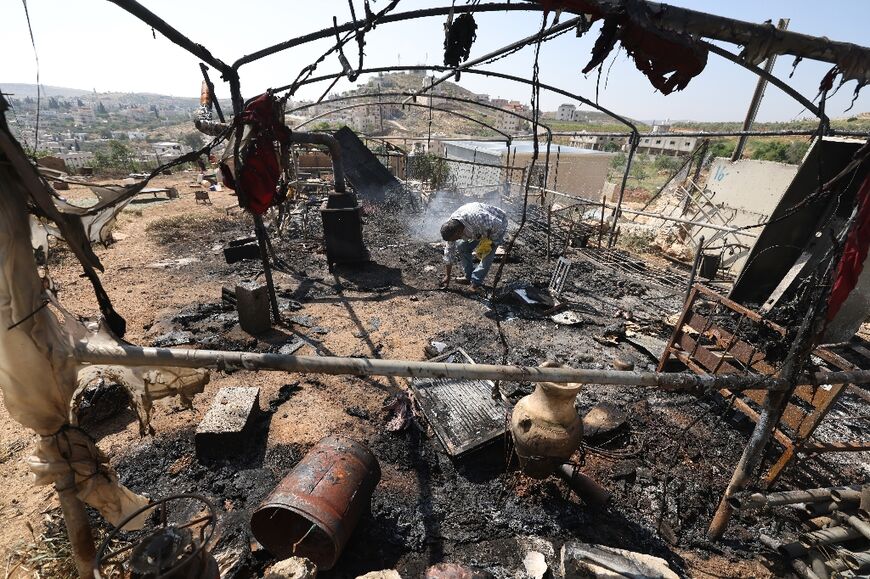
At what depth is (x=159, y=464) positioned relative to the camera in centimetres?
446

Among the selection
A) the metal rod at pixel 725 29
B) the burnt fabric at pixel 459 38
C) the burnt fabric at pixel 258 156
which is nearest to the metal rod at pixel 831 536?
the metal rod at pixel 725 29

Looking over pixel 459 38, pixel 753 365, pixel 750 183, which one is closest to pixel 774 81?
pixel 459 38

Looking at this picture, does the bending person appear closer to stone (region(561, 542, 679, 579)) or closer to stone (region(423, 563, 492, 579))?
stone (region(561, 542, 679, 579))

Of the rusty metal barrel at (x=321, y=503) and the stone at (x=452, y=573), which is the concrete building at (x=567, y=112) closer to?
the rusty metal barrel at (x=321, y=503)

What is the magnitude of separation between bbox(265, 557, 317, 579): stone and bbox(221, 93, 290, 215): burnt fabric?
14.6 ft

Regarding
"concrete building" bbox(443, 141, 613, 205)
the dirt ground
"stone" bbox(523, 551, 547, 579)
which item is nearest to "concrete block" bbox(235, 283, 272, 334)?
the dirt ground

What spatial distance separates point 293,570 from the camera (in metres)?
3.00

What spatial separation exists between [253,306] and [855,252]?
25.3 ft

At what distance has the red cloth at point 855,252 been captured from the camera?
8.82 feet

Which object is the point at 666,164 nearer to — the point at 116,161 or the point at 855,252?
the point at 855,252

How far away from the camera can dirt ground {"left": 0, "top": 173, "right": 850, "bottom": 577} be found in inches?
148

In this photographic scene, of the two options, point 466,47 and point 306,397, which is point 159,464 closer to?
point 306,397

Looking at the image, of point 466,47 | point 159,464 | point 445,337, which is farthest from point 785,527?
Answer: point 159,464

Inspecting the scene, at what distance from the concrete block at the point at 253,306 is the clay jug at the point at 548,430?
522 centimetres
